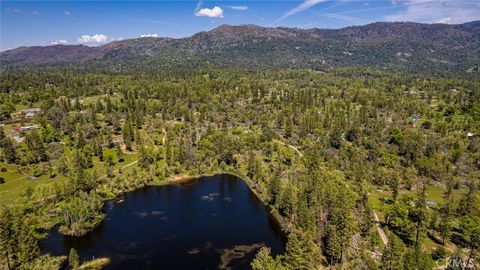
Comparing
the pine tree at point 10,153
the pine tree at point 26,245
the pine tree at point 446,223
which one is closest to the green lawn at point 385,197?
the pine tree at point 446,223

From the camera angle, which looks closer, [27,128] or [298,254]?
[298,254]

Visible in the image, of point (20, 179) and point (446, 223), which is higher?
point (20, 179)

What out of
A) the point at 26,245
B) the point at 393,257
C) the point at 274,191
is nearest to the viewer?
the point at 393,257

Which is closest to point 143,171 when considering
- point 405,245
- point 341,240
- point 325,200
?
point 325,200

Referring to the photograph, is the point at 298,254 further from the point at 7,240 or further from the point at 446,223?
the point at 7,240

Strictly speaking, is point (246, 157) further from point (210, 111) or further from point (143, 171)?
point (210, 111)

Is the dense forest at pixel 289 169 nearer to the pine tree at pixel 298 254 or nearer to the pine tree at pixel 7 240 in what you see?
the pine tree at pixel 7 240

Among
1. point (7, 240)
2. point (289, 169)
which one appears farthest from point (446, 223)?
point (7, 240)
